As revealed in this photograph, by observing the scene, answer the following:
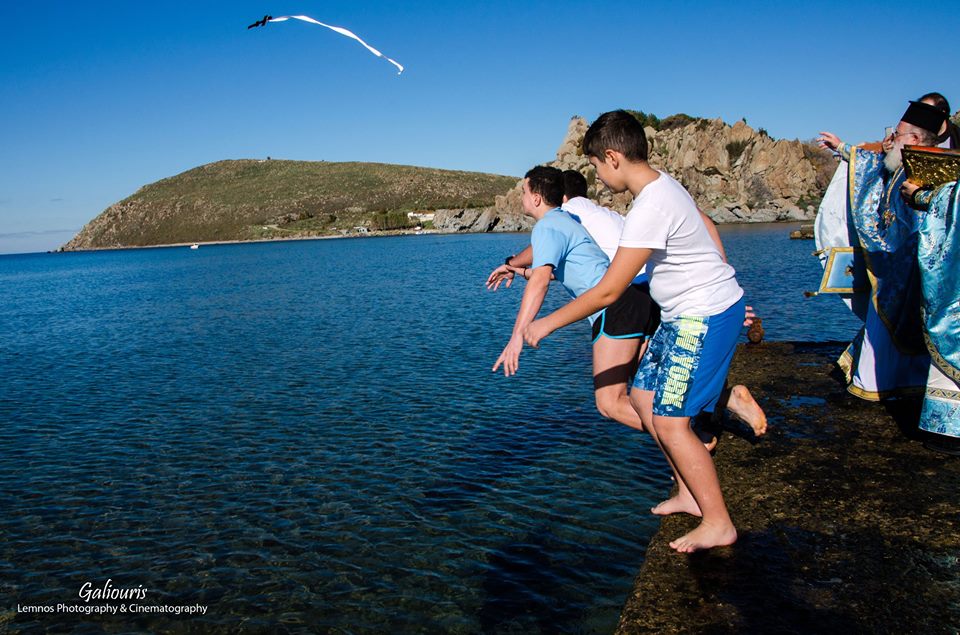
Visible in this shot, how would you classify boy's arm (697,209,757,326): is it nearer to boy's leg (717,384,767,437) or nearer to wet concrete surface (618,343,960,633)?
boy's leg (717,384,767,437)

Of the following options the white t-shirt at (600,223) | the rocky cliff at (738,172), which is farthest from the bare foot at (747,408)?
the rocky cliff at (738,172)

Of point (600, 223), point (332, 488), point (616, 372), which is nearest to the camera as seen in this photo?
point (616, 372)

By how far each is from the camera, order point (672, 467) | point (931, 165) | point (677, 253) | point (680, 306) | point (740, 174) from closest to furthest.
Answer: point (677, 253), point (680, 306), point (672, 467), point (931, 165), point (740, 174)

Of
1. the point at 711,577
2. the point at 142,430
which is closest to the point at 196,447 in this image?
the point at 142,430

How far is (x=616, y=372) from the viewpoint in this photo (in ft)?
17.2

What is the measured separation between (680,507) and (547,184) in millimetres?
2713

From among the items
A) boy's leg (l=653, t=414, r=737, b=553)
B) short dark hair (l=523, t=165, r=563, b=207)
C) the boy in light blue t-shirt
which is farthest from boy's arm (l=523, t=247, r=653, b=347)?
short dark hair (l=523, t=165, r=563, b=207)

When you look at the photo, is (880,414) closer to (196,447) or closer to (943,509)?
(943,509)

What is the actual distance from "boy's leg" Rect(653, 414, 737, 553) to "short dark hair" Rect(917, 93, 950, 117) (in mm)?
4330

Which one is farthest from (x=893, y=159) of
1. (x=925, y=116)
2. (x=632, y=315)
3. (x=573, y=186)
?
(x=632, y=315)

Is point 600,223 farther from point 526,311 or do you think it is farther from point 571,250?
point 526,311

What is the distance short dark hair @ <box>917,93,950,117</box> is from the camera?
19.8 ft

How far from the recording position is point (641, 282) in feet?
16.9

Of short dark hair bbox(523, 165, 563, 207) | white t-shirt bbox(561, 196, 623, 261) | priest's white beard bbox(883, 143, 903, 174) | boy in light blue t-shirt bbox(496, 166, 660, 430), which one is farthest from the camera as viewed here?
priest's white beard bbox(883, 143, 903, 174)
